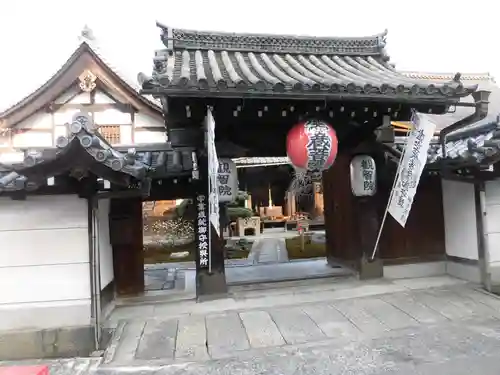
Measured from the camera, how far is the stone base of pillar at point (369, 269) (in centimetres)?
772

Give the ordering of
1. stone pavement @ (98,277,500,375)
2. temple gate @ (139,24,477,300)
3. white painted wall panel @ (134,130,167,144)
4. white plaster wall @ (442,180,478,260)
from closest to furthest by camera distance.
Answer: stone pavement @ (98,277,500,375), temple gate @ (139,24,477,300), white plaster wall @ (442,180,478,260), white painted wall panel @ (134,130,167,144)

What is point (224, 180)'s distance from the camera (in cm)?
672

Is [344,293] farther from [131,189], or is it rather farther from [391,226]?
[131,189]

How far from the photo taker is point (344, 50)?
909cm

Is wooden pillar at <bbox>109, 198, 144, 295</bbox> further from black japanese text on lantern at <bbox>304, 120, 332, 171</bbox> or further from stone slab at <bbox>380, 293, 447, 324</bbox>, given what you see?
stone slab at <bbox>380, 293, 447, 324</bbox>

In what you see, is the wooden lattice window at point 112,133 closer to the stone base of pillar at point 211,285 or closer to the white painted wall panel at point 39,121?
the white painted wall panel at point 39,121

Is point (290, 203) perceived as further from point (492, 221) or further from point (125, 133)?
point (492, 221)

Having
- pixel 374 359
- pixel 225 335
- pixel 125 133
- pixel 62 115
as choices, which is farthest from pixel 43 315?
pixel 62 115

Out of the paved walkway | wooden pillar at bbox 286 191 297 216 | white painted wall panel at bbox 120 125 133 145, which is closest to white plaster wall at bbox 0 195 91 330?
the paved walkway

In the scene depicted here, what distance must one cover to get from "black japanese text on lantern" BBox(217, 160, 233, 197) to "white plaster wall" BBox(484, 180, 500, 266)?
4.98m

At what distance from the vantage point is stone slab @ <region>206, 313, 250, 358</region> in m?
Result: 4.87

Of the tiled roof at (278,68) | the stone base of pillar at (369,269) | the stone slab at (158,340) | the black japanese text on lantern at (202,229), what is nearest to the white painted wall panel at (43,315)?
the stone slab at (158,340)

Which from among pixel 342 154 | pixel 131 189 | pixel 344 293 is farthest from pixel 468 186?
pixel 131 189

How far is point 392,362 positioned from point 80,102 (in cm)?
1248
